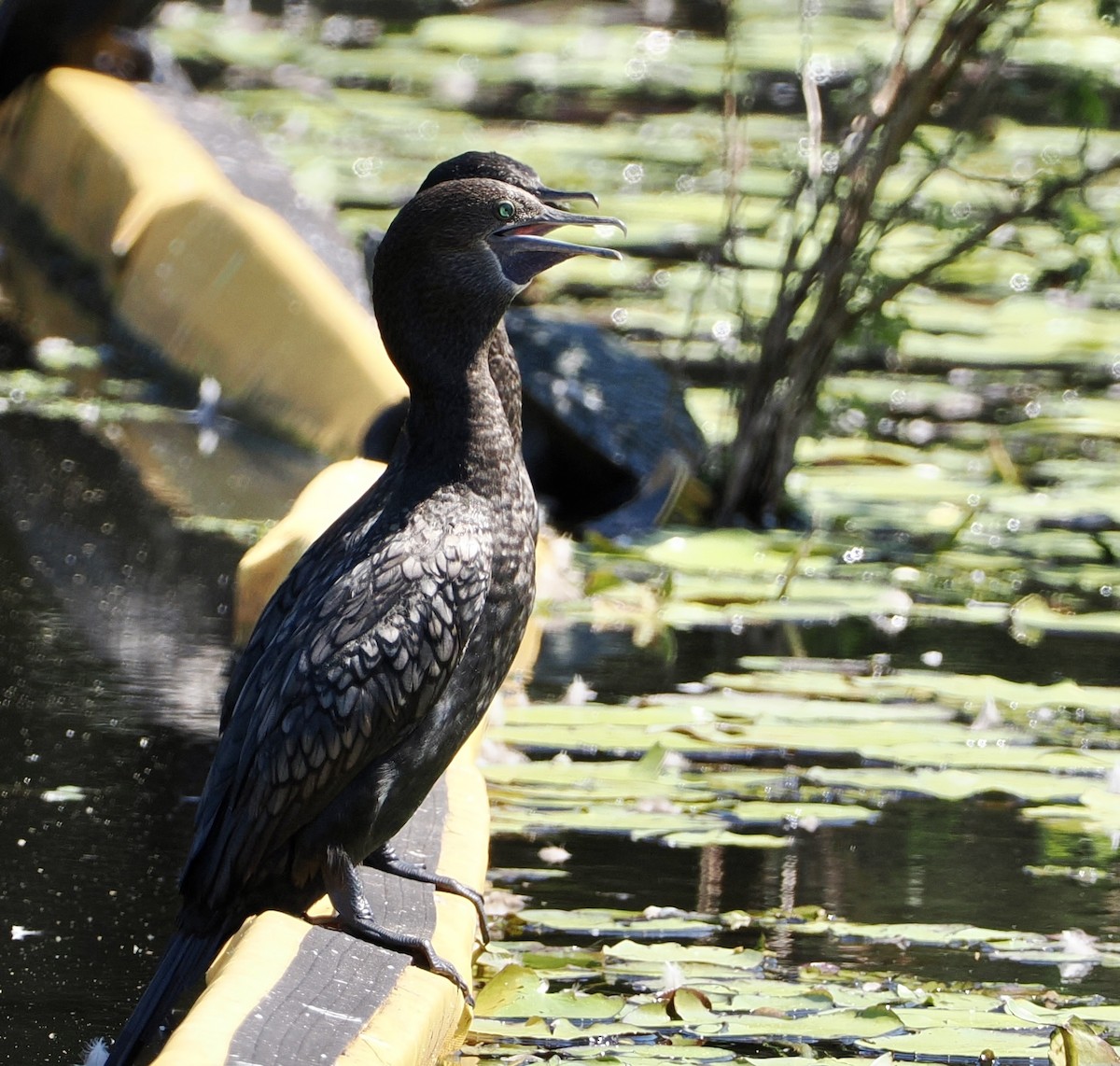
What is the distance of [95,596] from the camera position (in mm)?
5332

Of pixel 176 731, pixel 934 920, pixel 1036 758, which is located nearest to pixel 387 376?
pixel 176 731

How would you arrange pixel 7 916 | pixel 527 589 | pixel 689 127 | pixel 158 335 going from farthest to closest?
1. pixel 689 127
2. pixel 158 335
3. pixel 7 916
4. pixel 527 589

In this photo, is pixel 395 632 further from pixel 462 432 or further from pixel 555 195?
pixel 555 195

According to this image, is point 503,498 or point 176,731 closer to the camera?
point 503,498

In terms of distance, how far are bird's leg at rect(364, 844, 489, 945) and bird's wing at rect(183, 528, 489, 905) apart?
337mm

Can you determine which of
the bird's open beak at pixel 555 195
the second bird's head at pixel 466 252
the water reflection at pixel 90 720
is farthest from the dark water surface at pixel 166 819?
the bird's open beak at pixel 555 195

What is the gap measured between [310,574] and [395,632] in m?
0.26

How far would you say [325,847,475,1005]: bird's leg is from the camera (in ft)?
10.3

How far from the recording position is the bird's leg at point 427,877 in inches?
135

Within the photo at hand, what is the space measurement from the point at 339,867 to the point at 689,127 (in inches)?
325

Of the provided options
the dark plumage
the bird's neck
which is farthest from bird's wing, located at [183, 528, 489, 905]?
the bird's neck

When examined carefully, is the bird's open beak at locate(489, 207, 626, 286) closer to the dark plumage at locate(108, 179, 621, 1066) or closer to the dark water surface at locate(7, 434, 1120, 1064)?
the dark plumage at locate(108, 179, 621, 1066)

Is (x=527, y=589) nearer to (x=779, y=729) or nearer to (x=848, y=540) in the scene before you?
(x=779, y=729)

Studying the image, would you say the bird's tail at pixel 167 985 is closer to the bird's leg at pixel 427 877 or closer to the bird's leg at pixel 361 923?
the bird's leg at pixel 361 923
